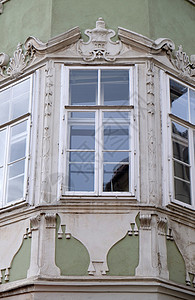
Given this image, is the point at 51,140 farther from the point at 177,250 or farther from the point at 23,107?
the point at 177,250

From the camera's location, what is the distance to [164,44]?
38.2 feet

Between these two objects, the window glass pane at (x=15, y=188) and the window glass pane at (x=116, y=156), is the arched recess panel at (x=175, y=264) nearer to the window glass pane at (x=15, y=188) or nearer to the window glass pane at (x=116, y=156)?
the window glass pane at (x=116, y=156)

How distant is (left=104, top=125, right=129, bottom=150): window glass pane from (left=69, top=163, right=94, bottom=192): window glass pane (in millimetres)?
471

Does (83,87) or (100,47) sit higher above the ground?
(100,47)

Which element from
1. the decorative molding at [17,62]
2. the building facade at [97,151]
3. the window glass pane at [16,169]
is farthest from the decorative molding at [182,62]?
the window glass pane at [16,169]

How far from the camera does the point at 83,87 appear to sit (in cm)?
1133

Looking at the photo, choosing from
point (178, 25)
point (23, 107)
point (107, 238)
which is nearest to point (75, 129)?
point (23, 107)

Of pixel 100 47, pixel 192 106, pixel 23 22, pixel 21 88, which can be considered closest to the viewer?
pixel 100 47

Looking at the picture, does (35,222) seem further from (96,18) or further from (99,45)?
(96,18)

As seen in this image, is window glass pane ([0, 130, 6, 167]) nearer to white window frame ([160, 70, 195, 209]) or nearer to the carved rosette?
the carved rosette

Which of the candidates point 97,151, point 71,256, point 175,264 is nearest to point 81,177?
point 97,151

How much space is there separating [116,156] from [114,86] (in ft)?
4.04

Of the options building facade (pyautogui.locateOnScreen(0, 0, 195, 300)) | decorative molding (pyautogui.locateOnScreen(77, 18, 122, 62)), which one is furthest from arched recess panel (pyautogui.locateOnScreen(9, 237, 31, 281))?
decorative molding (pyautogui.locateOnScreen(77, 18, 122, 62))

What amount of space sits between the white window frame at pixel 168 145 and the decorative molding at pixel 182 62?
228 millimetres
